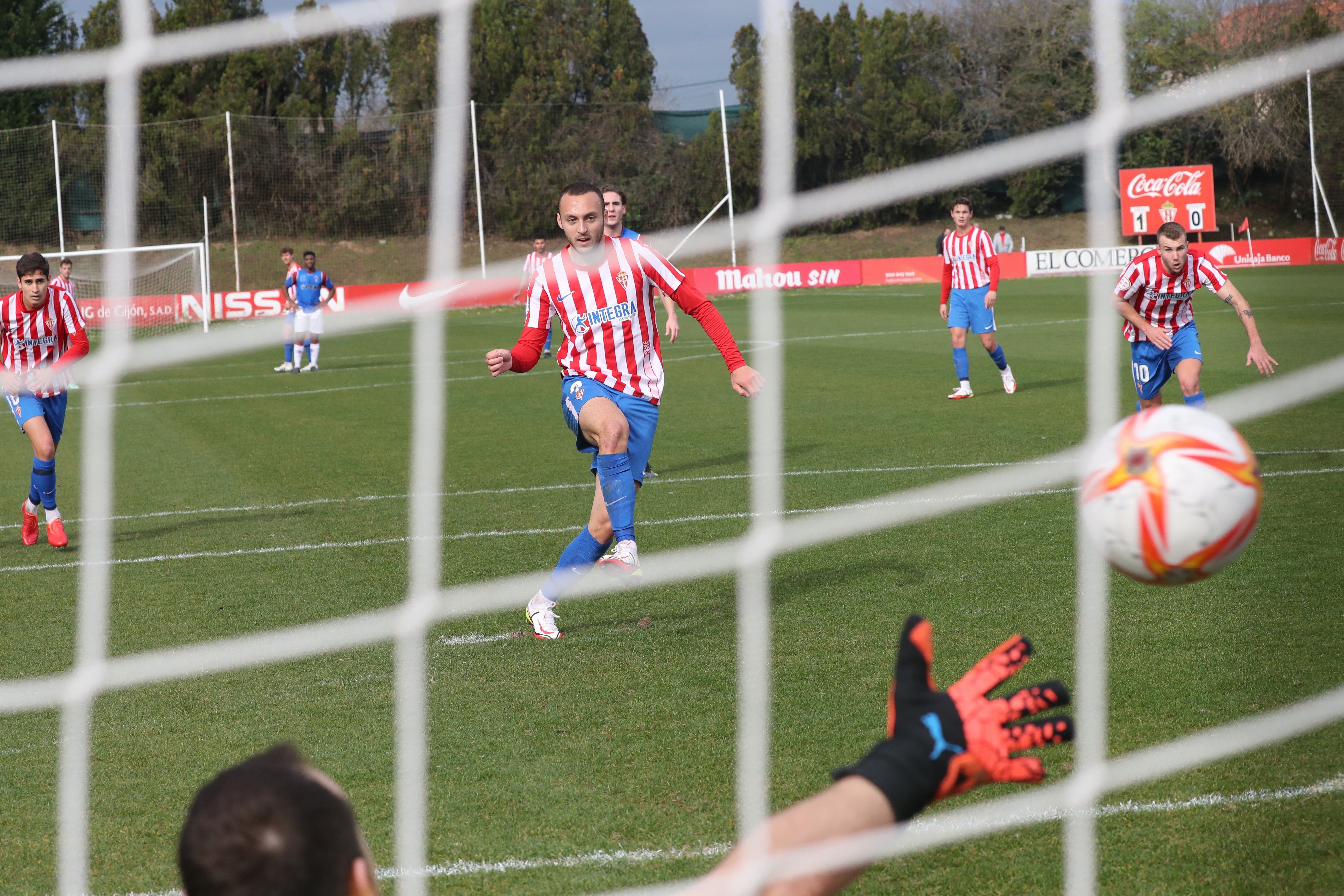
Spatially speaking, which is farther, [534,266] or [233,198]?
[233,198]

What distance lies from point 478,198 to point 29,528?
2659cm

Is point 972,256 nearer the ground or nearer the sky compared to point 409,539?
nearer the sky

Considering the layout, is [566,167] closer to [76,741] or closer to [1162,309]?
[1162,309]

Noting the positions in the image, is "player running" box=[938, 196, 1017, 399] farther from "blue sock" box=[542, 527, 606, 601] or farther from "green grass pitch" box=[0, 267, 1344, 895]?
"blue sock" box=[542, 527, 606, 601]

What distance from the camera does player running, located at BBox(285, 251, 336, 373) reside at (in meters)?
19.1

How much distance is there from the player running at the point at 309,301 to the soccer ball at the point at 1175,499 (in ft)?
56.5

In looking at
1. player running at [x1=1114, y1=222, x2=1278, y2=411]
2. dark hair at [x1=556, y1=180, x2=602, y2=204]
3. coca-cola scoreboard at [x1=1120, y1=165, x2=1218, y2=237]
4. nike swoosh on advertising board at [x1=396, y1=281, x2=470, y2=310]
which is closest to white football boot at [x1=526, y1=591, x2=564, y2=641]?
nike swoosh on advertising board at [x1=396, y1=281, x2=470, y2=310]

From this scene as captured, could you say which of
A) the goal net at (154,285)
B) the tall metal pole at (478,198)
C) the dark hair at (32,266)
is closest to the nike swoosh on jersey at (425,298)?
the dark hair at (32,266)

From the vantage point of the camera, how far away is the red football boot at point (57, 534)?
746 centimetres

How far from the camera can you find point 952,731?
2096 mm

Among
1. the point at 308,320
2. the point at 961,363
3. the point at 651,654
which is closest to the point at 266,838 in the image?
the point at 651,654

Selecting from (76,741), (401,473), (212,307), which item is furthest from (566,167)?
(76,741)

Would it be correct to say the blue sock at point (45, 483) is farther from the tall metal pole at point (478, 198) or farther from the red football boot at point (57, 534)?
the tall metal pole at point (478, 198)

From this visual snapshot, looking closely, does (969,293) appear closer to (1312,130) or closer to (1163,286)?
(1163,286)
